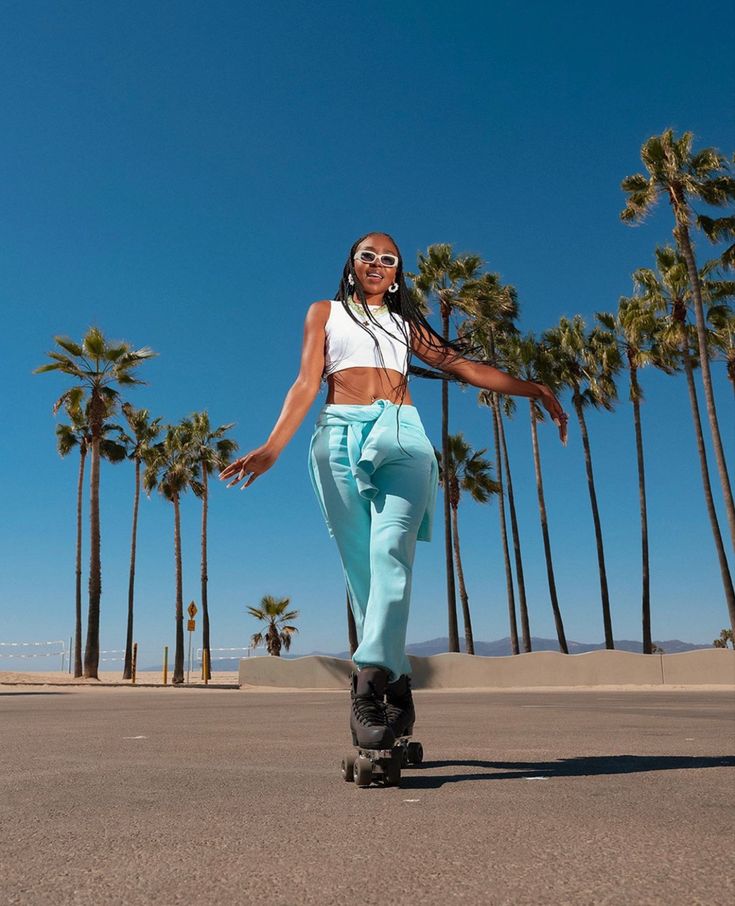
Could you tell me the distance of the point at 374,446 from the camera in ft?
11.4

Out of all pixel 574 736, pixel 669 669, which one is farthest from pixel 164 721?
pixel 669 669

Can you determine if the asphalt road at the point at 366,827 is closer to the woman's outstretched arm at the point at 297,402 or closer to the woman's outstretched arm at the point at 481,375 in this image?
the woman's outstretched arm at the point at 297,402

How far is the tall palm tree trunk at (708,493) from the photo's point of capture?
32.4 m

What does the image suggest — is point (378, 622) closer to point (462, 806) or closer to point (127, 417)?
point (462, 806)

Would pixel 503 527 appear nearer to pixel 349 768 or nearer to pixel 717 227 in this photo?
pixel 717 227

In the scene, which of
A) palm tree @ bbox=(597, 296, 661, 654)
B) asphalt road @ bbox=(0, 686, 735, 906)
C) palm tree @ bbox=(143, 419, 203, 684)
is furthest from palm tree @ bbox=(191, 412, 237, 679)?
asphalt road @ bbox=(0, 686, 735, 906)

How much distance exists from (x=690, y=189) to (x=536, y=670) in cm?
1709

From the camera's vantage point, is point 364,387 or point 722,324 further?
point 722,324

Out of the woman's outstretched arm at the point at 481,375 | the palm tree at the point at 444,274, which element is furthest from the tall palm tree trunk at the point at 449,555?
the woman's outstretched arm at the point at 481,375

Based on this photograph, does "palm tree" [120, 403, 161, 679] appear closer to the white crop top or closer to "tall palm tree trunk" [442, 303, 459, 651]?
"tall palm tree trunk" [442, 303, 459, 651]

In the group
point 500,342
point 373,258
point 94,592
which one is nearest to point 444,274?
point 500,342

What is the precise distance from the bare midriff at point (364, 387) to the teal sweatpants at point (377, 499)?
66mm

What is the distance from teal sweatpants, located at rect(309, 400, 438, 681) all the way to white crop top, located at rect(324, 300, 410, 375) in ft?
0.75

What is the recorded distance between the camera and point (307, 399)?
375 cm
